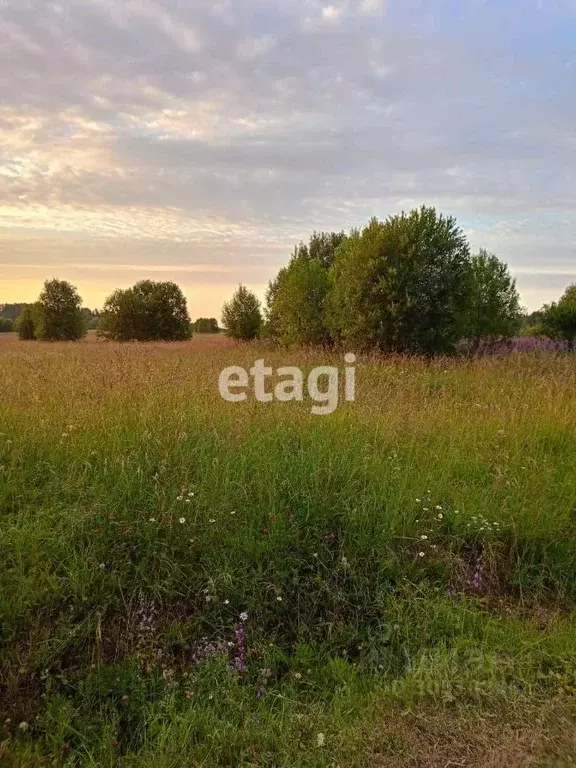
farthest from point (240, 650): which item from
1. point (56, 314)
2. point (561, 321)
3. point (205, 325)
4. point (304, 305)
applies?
point (205, 325)

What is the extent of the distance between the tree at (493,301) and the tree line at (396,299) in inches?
1.4

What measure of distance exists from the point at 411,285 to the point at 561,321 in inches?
401

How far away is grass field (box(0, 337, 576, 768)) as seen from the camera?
1992 mm

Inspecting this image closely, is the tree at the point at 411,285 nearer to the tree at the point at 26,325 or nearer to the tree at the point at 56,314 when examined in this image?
the tree at the point at 56,314

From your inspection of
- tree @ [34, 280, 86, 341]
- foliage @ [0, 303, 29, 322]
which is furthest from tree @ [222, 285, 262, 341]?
foliage @ [0, 303, 29, 322]

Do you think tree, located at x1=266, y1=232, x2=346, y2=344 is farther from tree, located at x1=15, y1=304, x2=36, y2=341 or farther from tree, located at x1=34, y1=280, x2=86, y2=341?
tree, located at x1=15, y1=304, x2=36, y2=341

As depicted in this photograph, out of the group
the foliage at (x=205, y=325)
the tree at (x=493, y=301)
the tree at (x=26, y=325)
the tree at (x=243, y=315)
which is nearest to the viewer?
the tree at (x=493, y=301)

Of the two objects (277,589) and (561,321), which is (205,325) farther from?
(277,589)

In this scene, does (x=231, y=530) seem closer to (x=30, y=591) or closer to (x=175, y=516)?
(x=175, y=516)

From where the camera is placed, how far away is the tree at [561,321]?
1758cm

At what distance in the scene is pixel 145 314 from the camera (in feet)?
112

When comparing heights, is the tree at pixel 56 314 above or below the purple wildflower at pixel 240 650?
above

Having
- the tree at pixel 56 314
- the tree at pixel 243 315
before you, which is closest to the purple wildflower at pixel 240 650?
the tree at pixel 243 315

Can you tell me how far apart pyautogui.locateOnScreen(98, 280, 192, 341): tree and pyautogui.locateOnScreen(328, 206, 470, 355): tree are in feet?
79.0
